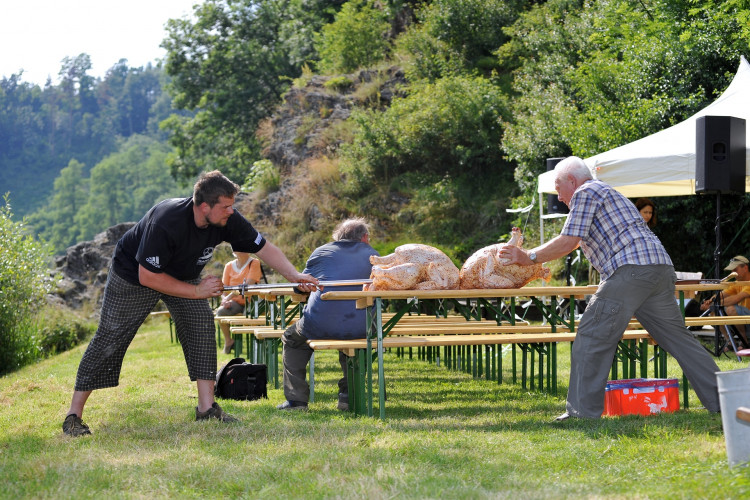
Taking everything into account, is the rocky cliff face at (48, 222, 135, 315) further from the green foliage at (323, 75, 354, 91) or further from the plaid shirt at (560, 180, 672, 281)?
the plaid shirt at (560, 180, 672, 281)

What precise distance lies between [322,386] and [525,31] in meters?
16.2

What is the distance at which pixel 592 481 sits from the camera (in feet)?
11.4

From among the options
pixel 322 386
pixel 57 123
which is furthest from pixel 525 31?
pixel 57 123

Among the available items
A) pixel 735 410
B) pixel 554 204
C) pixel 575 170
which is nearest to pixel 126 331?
pixel 575 170

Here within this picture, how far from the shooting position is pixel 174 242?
16.4ft

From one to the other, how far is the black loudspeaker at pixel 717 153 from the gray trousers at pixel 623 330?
13.2ft

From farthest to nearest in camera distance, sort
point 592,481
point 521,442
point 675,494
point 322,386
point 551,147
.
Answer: point 551,147 < point 322,386 < point 521,442 < point 592,481 < point 675,494

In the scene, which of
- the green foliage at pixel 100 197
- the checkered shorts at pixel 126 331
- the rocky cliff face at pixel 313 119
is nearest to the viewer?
the checkered shorts at pixel 126 331

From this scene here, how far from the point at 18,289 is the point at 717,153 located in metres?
10.5

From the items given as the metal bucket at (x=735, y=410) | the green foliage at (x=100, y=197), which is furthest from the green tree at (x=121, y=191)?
the metal bucket at (x=735, y=410)

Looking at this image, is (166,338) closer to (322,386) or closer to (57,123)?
(322,386)

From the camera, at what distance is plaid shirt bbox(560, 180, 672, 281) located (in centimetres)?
488

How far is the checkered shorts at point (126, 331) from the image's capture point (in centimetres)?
521

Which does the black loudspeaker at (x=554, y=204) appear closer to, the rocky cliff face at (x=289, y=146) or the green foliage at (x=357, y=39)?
the rocky cliff face at (x=289, y=146)
